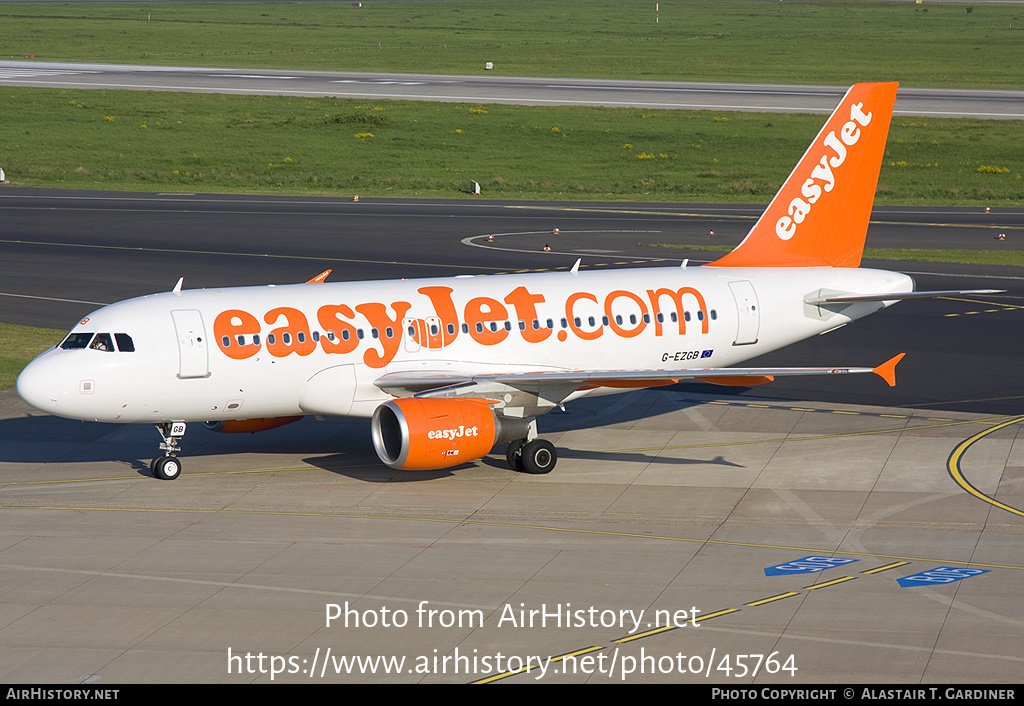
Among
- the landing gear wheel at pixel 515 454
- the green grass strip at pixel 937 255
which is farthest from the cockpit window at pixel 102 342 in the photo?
the green grass strip at pixel 937 255

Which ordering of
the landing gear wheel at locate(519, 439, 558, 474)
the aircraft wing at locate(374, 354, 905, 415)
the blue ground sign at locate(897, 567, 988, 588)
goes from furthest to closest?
the landing gear wheel at locate(519, 439, 558, 474)
the aircraft wing at locate(374, 354, 905, 415)
the blue ground sign at locate(897, 567, 988, 588)

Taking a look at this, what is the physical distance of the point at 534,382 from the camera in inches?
1243

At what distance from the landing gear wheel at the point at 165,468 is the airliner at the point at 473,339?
0.06 metres

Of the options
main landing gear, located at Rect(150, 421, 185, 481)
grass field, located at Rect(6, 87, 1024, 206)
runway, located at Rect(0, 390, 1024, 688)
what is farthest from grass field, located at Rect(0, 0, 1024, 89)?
main landing gear, located at Rect(150, 421, 185, 481)

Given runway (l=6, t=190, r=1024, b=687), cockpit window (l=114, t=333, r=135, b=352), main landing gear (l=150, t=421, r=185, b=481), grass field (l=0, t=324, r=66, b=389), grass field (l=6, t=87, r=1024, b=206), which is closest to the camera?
runway (l=6, t=190, r=1024, b=687)

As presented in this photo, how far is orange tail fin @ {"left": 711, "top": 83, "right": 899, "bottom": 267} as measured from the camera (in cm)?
3759

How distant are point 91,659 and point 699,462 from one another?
17.2 meters

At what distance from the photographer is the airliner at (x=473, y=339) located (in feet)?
99.6

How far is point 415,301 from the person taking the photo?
3291 cm

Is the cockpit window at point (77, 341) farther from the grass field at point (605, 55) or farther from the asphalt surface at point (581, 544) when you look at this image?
the grass field at point (605, 55)

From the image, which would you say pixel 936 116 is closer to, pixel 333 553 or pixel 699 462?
pixel 699 462

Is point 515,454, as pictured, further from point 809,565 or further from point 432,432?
point 809,565

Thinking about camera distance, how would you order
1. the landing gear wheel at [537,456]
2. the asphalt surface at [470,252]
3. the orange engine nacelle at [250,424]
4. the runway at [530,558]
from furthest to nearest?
the asphalt surface at [470,252], the orange engine nacelle at [250,424], the landing gear wheel at [537,456], the runway at [530,558]

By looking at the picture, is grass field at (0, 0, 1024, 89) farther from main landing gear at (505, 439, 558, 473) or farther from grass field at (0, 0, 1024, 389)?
main landing gear at (505, 439, 558, 473)
